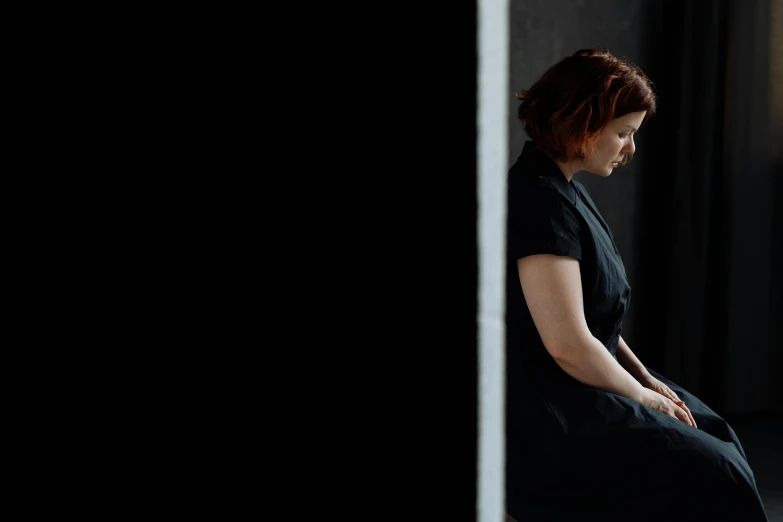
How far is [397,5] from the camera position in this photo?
0.43 m

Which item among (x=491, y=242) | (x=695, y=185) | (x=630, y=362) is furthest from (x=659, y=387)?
(x=695, y=185)

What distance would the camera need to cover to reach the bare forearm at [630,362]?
1474mm

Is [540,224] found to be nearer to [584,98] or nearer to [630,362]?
[584,98]

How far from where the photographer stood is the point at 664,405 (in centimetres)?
129

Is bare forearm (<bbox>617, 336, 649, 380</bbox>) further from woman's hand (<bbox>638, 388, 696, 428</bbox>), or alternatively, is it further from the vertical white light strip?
the vertical white light strip

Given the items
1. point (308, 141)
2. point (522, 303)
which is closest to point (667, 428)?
point (522, 303)

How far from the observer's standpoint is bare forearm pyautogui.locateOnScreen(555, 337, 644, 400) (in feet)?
3.99

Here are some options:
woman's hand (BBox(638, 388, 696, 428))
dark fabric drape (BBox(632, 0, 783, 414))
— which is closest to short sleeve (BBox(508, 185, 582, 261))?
woman's hand (BBox(638, 388, 696, 428))

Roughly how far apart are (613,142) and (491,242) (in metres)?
0.99

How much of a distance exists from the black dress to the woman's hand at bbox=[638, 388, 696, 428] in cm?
5

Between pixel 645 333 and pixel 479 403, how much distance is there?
264cm

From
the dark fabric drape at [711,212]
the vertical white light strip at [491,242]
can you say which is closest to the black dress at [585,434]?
the vertical white light strip at [491,242]

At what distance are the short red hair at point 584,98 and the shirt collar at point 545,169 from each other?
30 mm

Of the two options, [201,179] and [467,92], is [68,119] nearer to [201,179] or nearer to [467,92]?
[201,179]
